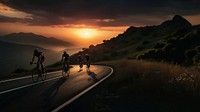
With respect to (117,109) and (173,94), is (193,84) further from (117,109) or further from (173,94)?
(117,109)

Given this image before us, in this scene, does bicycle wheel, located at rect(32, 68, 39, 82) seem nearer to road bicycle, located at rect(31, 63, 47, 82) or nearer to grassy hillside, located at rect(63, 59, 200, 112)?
road bicycle, located at rect(31, 63, 47, 82)

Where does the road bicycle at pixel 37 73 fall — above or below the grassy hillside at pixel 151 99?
above

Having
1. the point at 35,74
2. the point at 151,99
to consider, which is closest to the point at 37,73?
the point at 35,74

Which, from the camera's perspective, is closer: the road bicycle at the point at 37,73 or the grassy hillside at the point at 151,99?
the grassy hillside at the point at 151,99

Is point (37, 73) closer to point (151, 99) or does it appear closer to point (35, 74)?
point (35, 74)

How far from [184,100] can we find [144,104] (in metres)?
1.42

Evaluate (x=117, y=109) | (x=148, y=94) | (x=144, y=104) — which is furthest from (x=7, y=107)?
(x=148, y=94)

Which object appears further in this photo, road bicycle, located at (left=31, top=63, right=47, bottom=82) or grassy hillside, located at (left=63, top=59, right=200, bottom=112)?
road bicycle, located at (left=31, top=63, right=47, bottom=82)

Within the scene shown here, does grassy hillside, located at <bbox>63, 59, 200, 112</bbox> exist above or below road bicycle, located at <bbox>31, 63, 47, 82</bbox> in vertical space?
below

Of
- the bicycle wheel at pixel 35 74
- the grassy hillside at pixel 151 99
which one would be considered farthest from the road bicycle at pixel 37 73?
the grassy hillside at pixel 151 99

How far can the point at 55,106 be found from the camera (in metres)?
9.63

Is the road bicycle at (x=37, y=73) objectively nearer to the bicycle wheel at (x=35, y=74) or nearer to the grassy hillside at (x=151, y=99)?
the bicycle wheel at (x=35, y=74)

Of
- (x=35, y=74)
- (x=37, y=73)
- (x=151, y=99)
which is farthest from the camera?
(x=37, y=73)

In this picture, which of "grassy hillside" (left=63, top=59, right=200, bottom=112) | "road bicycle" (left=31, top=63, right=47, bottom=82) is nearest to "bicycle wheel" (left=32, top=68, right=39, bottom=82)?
"road bicycle" (left=31, top=63, right=47, bottom=82)
